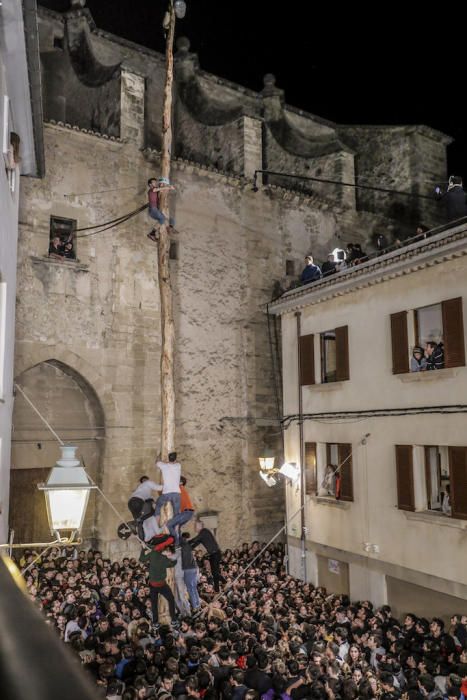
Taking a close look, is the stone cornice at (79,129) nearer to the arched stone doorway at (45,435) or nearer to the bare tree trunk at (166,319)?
the bare tree trunk at (166,319)

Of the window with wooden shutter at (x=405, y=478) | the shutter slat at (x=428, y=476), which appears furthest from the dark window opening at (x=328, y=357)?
the shutter slat at (x=428, y=476)

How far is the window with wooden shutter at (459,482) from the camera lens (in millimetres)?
12320

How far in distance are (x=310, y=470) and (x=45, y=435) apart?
7.93 m

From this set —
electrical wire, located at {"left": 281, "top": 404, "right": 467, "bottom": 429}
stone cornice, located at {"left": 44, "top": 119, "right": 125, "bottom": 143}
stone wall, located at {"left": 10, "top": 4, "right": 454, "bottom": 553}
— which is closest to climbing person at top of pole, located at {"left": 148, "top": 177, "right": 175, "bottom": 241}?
stone wall, located at {"left": 10, "top": 4, "right": 454, "bottom": 553}

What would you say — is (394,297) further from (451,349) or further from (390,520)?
(390,520)

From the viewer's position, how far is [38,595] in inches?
500

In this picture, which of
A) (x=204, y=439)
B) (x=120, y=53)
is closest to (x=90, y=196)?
(x=120, y=53)

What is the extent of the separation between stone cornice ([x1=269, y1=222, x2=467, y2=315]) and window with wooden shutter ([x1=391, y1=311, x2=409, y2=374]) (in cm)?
113

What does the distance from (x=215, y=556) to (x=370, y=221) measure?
15779 millimetres

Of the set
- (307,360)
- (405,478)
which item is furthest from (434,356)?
(307,360)

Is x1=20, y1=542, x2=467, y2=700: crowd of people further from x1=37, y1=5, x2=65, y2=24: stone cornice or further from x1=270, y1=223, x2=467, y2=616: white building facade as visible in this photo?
x1=37, y1=5, x2=65, y2=24: stone cornice

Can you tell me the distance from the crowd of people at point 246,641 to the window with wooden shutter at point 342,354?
5.49 metres

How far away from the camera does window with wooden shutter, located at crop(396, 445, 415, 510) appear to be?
1365 centimetres

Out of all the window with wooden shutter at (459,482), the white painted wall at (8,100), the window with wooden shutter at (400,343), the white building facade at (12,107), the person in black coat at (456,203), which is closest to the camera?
the white painted wall at (8,100)
